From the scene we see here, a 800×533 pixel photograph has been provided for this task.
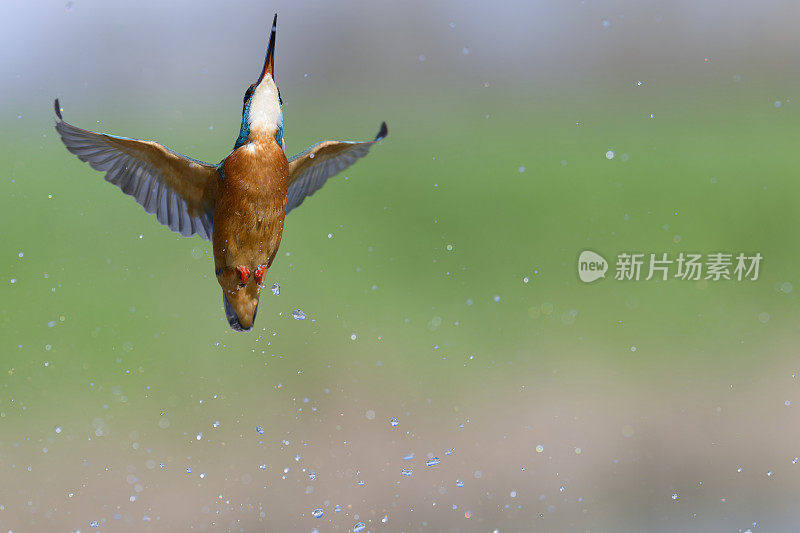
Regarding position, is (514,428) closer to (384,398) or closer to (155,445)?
(384,398)

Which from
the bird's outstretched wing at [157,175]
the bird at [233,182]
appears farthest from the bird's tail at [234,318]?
the bird's outstretched wing at [157,175]

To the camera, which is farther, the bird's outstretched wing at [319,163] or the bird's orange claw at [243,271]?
the bird's outstretched wing at [319,163]

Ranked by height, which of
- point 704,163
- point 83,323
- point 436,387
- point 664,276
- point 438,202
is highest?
point 704,163

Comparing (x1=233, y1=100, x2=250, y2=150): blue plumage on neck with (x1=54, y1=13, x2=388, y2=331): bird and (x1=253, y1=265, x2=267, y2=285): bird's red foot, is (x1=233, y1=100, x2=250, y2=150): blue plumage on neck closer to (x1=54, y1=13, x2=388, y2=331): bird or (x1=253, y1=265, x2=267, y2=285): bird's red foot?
(x1=54, y1=13, x2=388, y2=331): bird

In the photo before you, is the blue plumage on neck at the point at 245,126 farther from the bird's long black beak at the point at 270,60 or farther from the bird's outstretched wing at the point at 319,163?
the bird's outstretched wing at the point at 319,163

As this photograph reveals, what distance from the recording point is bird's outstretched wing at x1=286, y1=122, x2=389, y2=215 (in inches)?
58.2

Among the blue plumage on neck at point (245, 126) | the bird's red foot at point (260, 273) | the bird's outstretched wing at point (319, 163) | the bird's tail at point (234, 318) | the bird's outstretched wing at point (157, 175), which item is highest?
the bird's outstretched wing at point (319, 163)

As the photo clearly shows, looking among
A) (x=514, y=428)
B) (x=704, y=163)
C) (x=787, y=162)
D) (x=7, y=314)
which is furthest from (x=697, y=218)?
(x=7, y=314)

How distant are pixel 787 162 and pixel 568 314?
79.3 inches

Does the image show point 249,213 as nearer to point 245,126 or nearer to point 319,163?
point 245,126

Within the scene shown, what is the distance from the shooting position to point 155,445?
2.41m

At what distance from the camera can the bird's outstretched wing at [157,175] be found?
1.33 m

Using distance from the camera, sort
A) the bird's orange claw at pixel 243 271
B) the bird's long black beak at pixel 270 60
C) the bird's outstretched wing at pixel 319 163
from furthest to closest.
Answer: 1. the bird's outstretched wing at pixel 319 163
2. the bird's orange claw at pixel 243 271
3. the bird's long black beak at pixel 270 60

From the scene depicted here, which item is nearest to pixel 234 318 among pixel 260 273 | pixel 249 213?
pixel 260 273
